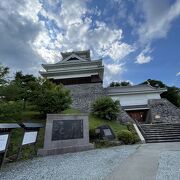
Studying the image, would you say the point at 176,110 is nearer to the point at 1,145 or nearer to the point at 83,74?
the point at 83,74

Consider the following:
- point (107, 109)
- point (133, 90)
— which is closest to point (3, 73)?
point (107, 109)

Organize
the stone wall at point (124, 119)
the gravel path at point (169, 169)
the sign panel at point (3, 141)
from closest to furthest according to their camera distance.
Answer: the gravel path at point (169, 169), the sign panel at point (3, 141), the stone wall at point (124, 119)

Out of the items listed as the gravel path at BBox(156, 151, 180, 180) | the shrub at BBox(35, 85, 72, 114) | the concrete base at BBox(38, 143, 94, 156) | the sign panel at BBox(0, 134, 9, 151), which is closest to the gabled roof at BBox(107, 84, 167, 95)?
the shrub at BBox(35, 85, 72, 114)

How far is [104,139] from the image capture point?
9.99m

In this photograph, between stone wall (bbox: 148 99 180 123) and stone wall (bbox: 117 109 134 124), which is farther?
stone wall (bbox: 148 99 180 123)

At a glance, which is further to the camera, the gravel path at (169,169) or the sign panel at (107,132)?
the sign panel at (107,132)

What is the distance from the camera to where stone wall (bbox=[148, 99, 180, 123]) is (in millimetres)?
18719

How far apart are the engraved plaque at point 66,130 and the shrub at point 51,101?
3.51m

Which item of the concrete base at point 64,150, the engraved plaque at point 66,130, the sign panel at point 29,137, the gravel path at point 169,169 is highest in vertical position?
the engraved plaque at point 66,130

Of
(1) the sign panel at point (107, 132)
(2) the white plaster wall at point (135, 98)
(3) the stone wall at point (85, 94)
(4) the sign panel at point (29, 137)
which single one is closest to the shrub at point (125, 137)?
(1) the sign panel at point (107, 132)

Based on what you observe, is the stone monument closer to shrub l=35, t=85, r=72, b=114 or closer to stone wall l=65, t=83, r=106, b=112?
shrub l=35, t=85, r=72, b=114

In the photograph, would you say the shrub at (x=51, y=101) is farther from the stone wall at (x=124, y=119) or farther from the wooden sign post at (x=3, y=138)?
the wooden sign post at (x=3, y=138)

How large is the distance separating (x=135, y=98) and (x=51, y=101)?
42.8ft

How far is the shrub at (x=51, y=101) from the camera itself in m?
12.0
